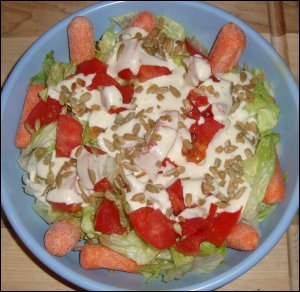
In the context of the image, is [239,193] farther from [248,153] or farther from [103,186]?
[103,186]

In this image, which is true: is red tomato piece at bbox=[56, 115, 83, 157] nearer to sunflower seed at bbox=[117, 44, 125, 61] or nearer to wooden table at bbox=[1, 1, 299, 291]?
sunflower seed at bbox=[117, 44, 125, 61]

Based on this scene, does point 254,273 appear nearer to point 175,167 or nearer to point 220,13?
point 175,167

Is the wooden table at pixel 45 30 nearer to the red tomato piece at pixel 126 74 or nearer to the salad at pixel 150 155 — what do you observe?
the salad at pixel 150 155

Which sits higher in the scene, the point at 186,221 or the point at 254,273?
the point at 186,221

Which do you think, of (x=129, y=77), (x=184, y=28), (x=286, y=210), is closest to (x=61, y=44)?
(x=129, y=77)

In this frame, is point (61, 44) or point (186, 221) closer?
point (186, 221)

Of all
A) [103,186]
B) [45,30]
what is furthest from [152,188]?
[45,30]

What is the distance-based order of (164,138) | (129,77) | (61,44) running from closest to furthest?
(164,138) → (129,77) → (61,44)
